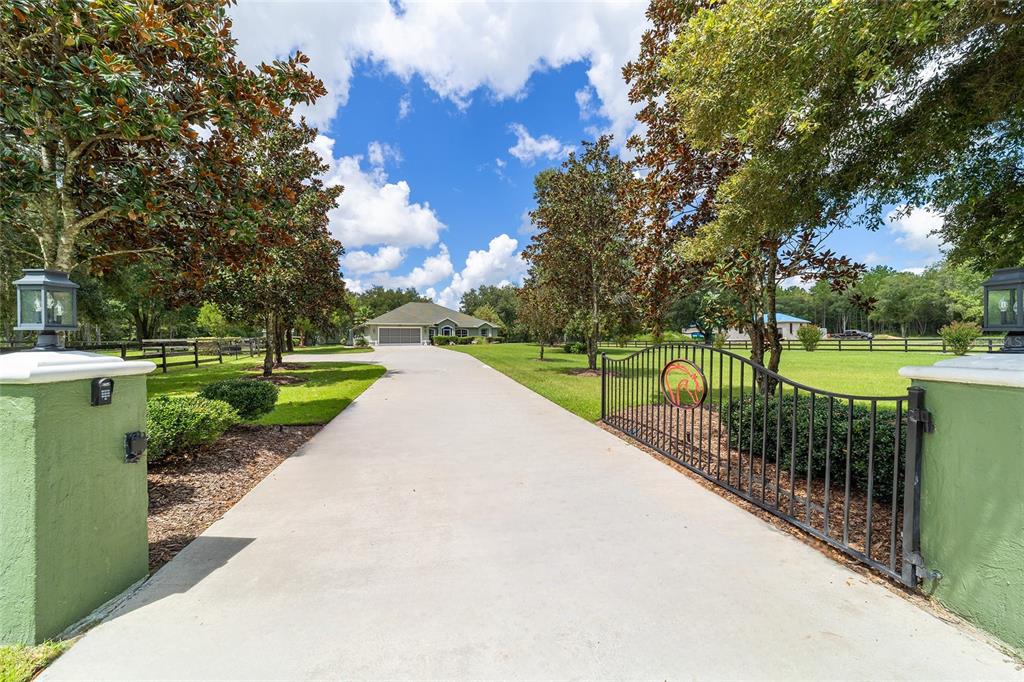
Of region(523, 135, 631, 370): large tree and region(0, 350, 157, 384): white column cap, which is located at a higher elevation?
region(523, 135, 631, 370): large tree

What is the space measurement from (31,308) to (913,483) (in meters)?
5.48

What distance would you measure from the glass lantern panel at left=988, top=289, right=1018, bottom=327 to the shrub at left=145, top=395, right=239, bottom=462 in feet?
22.7

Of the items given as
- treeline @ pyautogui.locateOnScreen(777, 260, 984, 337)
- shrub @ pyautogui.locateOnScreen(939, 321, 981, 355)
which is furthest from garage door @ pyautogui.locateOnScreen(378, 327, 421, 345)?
shrub @ pyautogui.locateOnScreen(939, 321, 981, 355)

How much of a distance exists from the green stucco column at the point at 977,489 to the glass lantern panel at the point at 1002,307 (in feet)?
0.90

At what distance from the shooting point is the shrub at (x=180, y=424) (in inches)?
181

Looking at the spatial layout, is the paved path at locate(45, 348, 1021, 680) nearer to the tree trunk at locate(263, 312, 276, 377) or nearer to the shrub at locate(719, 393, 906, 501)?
the shrub at locate(719, 393, 906, 501)

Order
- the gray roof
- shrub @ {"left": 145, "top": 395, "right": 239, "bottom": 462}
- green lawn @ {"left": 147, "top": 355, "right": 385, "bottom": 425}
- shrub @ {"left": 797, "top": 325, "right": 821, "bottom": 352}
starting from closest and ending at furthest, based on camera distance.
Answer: shrub @ {"left": 145, "top": 395, "right": 239, "bottom": 462}
green lawn @ {"left": 147, "top": 355, "right": 385, "bottom": 425}
shrub @ {"left": 797, "top": 325, "right": 821, "bottom": 352}
the gray roof

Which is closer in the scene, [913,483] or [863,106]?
[913,483]

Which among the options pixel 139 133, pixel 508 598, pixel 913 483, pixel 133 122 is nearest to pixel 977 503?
pixel 913 483

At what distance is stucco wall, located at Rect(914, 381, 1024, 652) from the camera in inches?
81.4

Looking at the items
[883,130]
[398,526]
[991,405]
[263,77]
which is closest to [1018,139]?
[883,130]

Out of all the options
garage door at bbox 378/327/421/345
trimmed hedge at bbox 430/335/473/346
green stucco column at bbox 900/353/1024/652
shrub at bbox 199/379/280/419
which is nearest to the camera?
green stucco column at bbox 900/353/1024/652

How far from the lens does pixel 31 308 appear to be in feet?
8.54

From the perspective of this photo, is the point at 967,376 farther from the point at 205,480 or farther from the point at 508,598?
the point at 205,480
